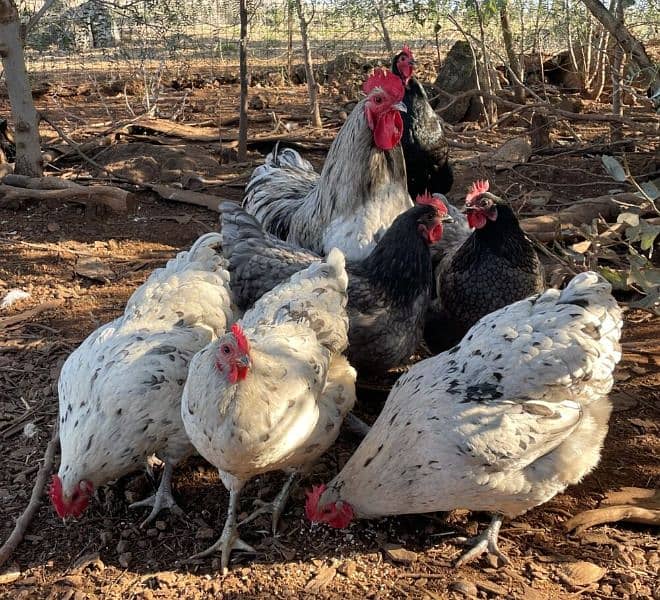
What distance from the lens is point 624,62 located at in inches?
279

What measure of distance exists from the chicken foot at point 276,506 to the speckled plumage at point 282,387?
0.21 metres

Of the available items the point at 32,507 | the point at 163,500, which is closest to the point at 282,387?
the point at 163,500

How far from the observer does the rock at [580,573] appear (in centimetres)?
310

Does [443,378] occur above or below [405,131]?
below

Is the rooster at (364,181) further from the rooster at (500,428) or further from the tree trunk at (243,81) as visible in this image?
the tree trunk at (243,81)

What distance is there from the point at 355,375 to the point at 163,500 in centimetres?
125

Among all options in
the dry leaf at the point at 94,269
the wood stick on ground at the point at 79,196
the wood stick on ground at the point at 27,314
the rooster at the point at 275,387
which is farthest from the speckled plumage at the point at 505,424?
the wood stick on ground at the point at 79,196

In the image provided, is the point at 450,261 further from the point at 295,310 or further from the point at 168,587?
the point at 168,587

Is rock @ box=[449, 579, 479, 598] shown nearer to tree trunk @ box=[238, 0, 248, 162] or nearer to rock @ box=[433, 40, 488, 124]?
tree trunk @ box=[238, 0, 248, 162]

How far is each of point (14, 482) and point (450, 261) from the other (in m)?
2.99

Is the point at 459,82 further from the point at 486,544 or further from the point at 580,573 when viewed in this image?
the point at 580,573

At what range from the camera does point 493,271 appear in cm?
409

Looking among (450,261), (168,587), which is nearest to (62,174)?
(450,261)

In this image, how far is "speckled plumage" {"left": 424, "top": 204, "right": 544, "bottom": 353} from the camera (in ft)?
13.3
